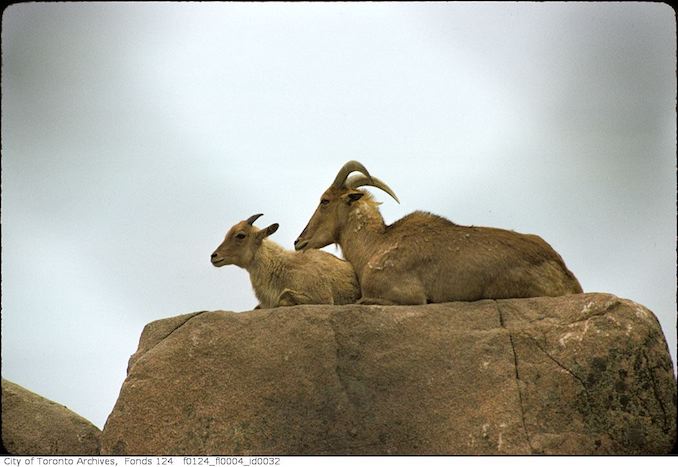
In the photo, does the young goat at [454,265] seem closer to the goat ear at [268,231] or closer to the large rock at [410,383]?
the large rock at [410,383]

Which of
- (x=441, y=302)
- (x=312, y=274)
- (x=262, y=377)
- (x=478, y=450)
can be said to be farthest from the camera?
(x=312, y=274)

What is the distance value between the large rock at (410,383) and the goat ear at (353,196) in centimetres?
191

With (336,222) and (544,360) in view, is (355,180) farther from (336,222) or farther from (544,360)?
(544,360)

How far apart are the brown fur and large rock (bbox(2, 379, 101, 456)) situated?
159 inches

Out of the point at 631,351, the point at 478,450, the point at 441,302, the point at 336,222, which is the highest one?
the point at 336,222

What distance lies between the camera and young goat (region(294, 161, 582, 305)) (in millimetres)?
10508

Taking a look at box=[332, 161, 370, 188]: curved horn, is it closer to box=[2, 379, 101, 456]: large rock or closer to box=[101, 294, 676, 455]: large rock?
box=[101, 294, 676, 455]: large rock

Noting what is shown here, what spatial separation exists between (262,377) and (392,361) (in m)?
1.39

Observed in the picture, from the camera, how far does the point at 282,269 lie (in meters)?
11.9

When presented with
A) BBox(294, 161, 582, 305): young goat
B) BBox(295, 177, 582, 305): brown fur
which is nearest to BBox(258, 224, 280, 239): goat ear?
BBox(294, 161, 582, 305): young goat

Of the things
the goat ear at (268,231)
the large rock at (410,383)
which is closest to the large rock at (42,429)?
the large rock at (410,383)

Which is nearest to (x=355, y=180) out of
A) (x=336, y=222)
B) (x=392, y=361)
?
(x=336, y=222)

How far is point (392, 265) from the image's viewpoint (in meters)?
10.8

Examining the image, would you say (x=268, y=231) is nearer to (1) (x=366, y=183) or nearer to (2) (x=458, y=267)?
(1) (x=366, y=183)
